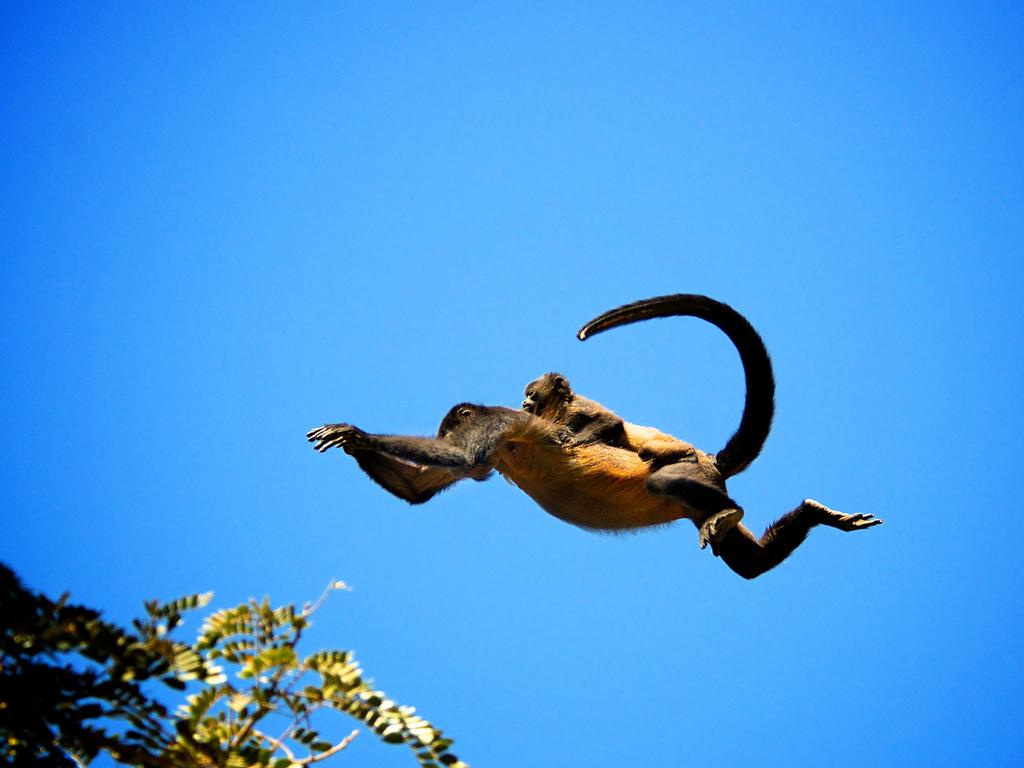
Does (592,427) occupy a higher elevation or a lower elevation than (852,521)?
higher

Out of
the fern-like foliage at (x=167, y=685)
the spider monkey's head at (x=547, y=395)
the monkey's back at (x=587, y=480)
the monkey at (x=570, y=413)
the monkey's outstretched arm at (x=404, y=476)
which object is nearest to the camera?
the fern-like foliage at (x=167, y=685)

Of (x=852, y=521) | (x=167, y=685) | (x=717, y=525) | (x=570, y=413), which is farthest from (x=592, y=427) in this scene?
(x=167, y=685)

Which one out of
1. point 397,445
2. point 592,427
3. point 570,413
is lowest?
point 397,445

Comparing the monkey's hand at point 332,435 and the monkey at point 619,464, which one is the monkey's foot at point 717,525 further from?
the monkey's hand at point 332,435

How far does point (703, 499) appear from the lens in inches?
327

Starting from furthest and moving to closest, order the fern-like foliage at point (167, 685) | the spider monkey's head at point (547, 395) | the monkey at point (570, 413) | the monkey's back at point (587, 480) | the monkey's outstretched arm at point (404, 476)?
1. the spider monkey's head at point (547, 395)
2. the monkey at point (570, 413)
3. the monkey's back at point (587, 480)
4. the monkey's outstretched arm at point (404, 476)
5. the fern-like foliage at point (167, 685)

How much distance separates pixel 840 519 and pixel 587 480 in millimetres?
2342

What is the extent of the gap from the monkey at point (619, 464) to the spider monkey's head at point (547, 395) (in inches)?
13.9

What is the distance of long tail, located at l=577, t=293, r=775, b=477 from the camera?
9086 mm

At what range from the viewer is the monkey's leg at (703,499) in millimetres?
8133

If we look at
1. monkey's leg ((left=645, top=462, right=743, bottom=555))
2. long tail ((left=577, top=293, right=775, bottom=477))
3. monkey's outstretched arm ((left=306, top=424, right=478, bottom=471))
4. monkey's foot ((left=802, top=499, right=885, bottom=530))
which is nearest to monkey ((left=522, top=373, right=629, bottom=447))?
monkey's leg ((left=645, top=462, right=743, bottom=555))

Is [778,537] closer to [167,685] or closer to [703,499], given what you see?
[703,499]

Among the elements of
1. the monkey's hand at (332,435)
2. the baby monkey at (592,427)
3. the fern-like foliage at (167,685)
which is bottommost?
the fern-like foliage at (167,685)

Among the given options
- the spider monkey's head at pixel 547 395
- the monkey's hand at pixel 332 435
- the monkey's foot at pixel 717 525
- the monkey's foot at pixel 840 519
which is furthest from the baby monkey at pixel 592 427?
the monkey's hand at pixel 332 435
